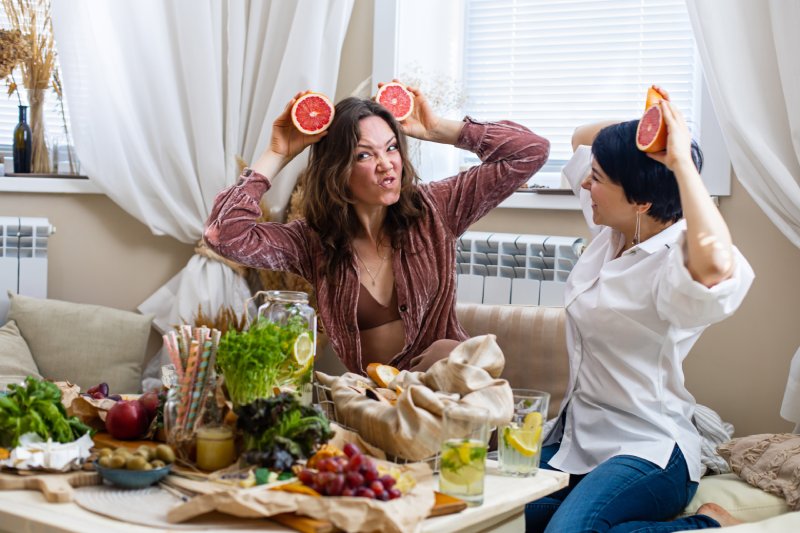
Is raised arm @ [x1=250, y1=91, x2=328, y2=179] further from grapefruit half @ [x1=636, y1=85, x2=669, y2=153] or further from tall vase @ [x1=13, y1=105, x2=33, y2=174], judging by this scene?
tall vase @ [x1=13, y1=105, x2=33, y2=174]

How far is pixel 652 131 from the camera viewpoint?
6.60 ft

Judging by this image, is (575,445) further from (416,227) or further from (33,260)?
(33,260)

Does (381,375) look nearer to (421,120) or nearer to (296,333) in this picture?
(296,333)

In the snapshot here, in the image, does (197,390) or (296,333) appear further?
(296,333)

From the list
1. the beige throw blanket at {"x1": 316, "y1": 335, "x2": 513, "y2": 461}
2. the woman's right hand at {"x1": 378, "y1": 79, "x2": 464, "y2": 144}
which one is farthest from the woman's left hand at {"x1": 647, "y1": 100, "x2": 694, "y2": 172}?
the woman's right hand at {"x1": 378, "y1": 79, "x2": 464, "y2": 144}

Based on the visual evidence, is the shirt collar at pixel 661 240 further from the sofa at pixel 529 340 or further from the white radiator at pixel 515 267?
the white radiator at pixel 515 267

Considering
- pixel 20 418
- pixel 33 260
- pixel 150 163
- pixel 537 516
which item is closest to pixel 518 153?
pixel 537 516

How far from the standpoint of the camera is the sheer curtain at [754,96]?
2785mm

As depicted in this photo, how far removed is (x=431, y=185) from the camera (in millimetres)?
2633

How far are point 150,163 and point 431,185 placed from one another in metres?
1.57

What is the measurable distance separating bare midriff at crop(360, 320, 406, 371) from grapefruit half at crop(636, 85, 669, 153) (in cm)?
82

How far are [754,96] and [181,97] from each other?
2157mm

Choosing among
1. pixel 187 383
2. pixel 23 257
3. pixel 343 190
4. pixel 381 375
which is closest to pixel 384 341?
pixel 343 190

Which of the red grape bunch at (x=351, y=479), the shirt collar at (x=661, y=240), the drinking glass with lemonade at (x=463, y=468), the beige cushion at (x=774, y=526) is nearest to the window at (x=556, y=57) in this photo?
the shirt collar at (x=661, y=240)
